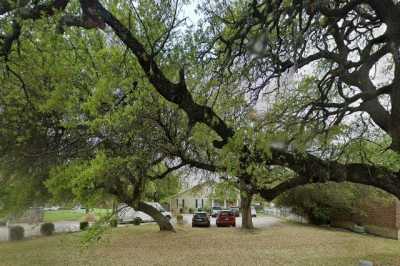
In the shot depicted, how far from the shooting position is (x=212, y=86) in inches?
269

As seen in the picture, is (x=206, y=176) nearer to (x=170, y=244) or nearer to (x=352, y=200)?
(x=170, y=244)

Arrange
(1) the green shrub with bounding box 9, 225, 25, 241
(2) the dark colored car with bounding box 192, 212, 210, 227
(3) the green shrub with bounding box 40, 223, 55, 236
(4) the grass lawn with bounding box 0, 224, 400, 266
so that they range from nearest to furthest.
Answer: (4) the grass lawn with bounding box 0, 224, 400, 266, (1) the green shrub with bounding box 9, 225, 25, 241, (3) the green shrub with bounding box 40, 223, 55, 236, (2) the dark colored car with bounding box 192, 212, 210, 227

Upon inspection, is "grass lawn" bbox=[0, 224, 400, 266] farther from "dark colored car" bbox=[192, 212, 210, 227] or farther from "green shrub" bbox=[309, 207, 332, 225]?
"dark colored car" bbox=[192, 212, 210, 227]

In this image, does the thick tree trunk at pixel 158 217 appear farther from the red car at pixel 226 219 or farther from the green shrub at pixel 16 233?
the red car at pixel 226 219

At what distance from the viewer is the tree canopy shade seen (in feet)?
17.4

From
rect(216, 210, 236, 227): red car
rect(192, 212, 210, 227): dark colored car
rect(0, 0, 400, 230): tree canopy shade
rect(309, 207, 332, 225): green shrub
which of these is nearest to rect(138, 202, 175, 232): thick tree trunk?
rect(192, 212, 210, 227): dark colored car

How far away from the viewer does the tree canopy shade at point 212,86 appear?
5.29 meters

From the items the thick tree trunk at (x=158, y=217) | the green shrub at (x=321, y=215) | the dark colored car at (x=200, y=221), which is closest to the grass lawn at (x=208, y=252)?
the thick tree trunk at (x=158, y=217)

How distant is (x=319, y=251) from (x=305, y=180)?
24.7 ft

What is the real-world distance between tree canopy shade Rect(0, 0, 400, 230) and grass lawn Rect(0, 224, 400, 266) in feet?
12.2

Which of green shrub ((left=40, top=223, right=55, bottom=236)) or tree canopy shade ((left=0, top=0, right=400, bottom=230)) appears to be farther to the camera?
green shrub ((left=40, top=223, right=55, bottom=236))

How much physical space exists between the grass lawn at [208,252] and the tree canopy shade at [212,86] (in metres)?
3.71

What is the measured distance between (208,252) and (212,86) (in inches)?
320

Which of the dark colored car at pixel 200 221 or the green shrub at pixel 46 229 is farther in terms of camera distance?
the dark colored car at pixel 200 221
